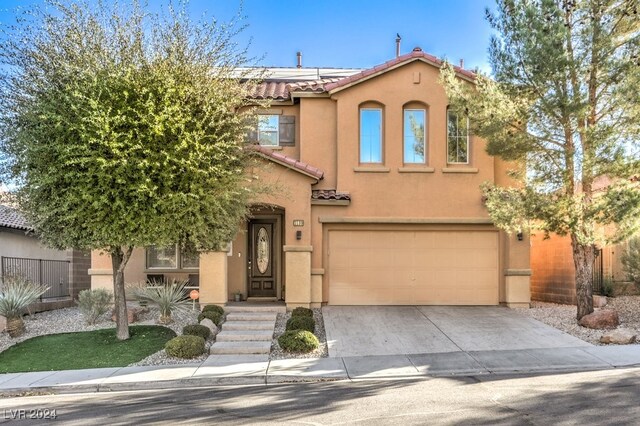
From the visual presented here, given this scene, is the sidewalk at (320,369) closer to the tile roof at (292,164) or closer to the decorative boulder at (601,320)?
the decorative boulder at (601,320)

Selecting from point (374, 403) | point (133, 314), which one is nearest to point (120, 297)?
point (133, 314)

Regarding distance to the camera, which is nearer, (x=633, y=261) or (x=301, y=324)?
(x=301, y=324)

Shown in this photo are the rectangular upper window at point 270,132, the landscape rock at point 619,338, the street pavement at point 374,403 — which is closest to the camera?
the street pavement at point 374,403

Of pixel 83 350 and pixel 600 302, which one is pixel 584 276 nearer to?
pixel 600 302

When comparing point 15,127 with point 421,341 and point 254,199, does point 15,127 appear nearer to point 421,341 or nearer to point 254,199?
point 254,199

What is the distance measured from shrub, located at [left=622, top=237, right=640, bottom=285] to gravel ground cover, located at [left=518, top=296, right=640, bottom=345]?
2.66 ft

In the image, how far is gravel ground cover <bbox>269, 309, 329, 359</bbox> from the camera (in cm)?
1057

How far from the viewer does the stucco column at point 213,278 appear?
14.1m

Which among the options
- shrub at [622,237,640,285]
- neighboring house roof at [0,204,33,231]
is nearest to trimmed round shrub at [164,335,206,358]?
neighboring house roof at [0,204,33,231]

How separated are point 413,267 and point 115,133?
30.2ft

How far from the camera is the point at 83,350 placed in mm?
11164

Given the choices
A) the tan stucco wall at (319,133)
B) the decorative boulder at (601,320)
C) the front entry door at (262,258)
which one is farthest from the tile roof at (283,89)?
the decorative boulder at (601,320)

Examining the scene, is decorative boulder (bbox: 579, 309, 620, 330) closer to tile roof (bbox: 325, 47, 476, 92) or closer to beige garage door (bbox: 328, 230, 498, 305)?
beige garage door (bbox: 328, 230, 498, 305)

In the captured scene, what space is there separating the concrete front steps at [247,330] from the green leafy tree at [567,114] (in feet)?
20.6
